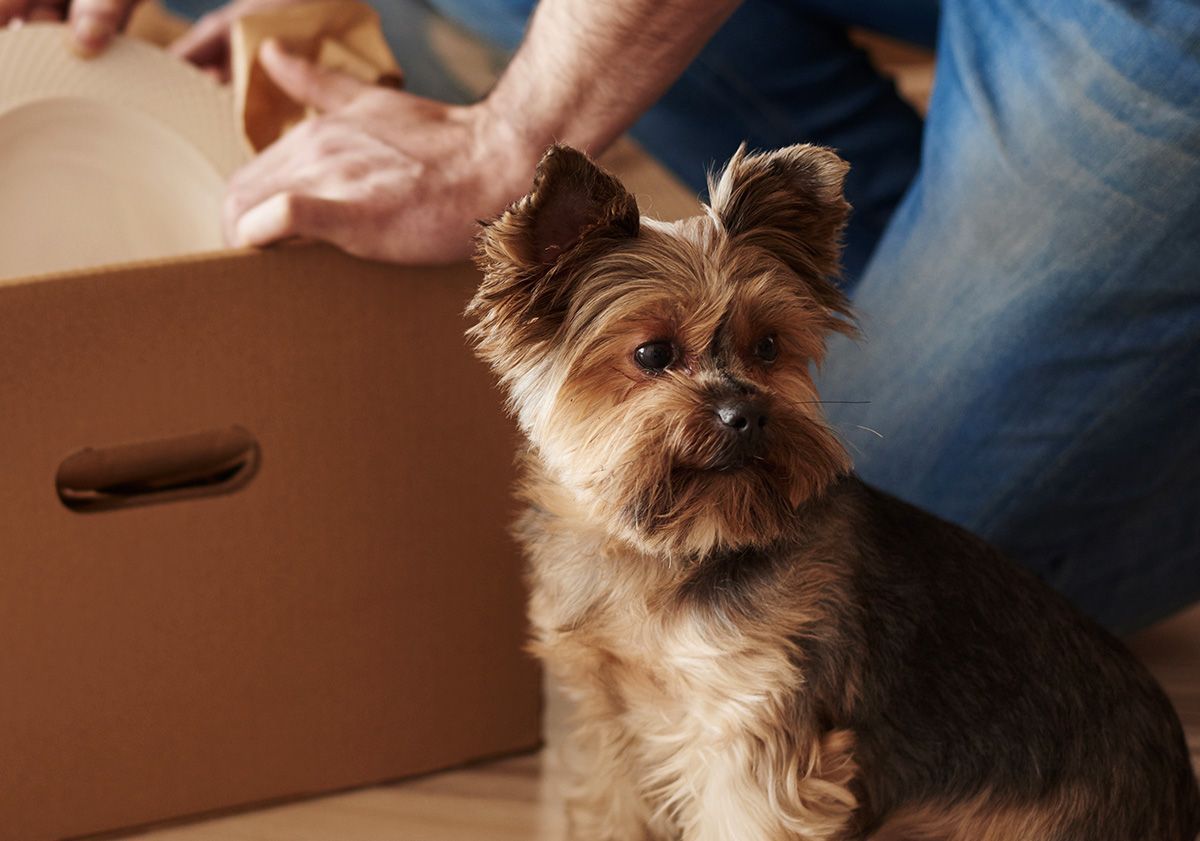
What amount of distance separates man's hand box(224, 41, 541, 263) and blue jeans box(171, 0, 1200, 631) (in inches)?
21.0

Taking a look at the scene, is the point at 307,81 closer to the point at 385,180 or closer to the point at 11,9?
the point at 385,180

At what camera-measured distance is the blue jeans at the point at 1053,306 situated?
60.1 inches

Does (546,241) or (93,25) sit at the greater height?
(546,241)

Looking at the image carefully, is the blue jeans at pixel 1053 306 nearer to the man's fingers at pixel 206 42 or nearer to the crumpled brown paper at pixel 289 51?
the crumpled brown paper at pixel 289 51

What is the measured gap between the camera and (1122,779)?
127cm

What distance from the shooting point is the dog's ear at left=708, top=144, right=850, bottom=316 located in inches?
44.7

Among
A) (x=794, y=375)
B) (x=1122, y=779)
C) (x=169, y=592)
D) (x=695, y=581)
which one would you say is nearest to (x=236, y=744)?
(x=169, y=592)

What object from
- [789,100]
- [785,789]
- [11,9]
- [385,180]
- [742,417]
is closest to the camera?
[742,417]

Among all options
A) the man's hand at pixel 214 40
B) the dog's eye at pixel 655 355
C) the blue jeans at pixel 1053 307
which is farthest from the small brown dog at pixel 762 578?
the man's hand at pixel 214 40

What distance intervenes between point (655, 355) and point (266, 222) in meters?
0.50

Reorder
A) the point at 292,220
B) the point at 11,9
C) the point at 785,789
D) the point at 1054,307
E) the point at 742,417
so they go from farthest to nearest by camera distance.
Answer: the point at 11,9
the point at 1054,307
the point at 292,220
the point at 785,789
the point at 742,417

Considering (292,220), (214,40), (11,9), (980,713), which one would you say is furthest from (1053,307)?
(11,9)

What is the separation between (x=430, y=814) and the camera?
1.71 metres

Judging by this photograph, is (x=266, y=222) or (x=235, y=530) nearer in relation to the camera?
(x=266, y=222)
